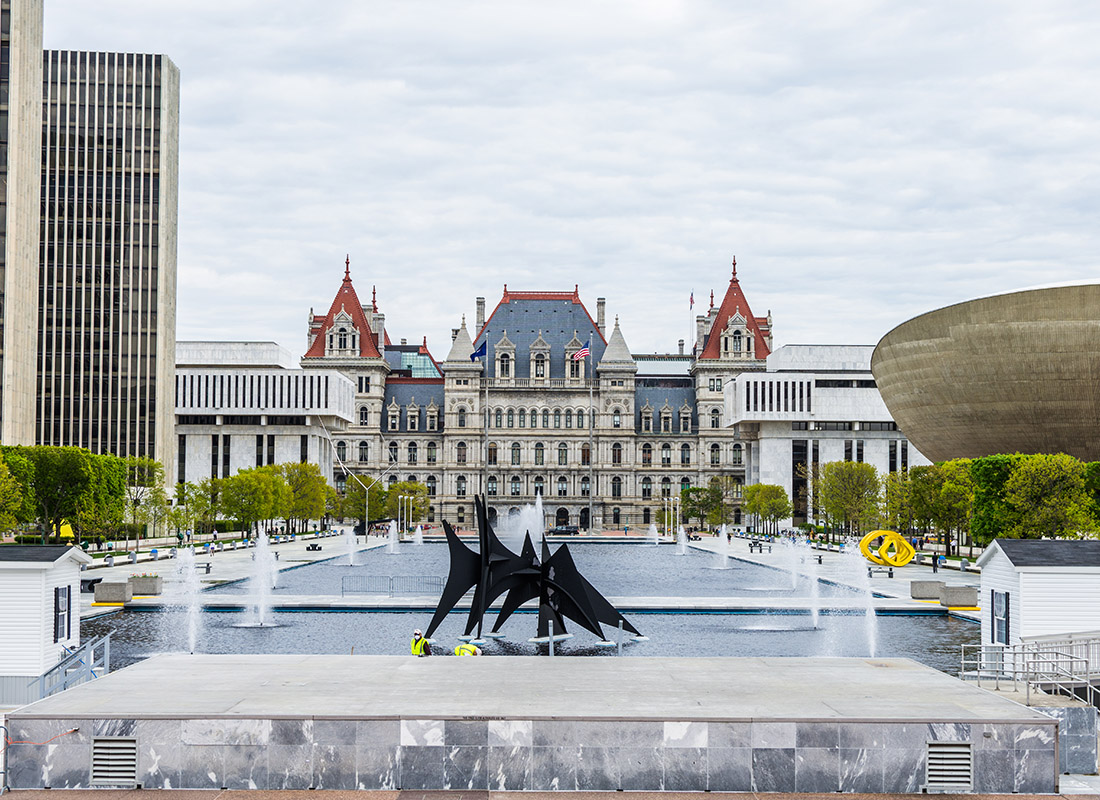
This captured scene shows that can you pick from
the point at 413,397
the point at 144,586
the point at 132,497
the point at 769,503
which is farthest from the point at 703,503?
the point at 144,586

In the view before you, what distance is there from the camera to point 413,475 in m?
137

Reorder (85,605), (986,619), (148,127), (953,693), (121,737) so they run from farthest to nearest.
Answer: (148,127) < (85,605) < (986,619) < (953,693) < (121,737)

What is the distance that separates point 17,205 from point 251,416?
2113 inches

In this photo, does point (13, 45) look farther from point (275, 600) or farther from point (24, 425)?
point (275, 600)

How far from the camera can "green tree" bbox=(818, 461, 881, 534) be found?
281ft

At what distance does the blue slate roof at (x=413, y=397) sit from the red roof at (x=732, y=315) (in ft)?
111

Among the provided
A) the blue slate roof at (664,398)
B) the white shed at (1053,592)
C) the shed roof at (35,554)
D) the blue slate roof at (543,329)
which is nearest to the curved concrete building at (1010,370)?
the white shed at (1053,592)

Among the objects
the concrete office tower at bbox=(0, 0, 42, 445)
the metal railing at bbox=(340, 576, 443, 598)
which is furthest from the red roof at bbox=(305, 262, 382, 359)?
the metal railing at bbox=(340, 576, 443, 598)

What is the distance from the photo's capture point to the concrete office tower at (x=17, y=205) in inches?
2869

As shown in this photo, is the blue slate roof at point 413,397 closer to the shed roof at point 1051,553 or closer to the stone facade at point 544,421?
the stone facade at point 544,421

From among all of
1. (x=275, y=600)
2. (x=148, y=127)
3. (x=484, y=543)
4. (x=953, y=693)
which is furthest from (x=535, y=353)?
(x=953, y=693)

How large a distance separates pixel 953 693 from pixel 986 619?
36.5 ft

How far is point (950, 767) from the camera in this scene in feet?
47.3

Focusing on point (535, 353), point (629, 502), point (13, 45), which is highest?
point (13, 45)
